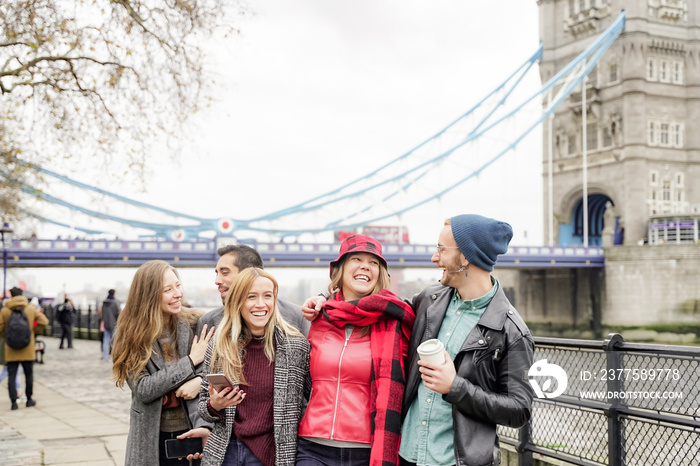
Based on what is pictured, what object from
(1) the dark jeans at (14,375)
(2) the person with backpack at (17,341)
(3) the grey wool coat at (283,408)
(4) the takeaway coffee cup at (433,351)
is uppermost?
(4) the takeaway coffee cup at (433,351)

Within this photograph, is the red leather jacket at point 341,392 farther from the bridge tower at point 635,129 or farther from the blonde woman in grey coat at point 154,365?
the bridge tower at point 635,129

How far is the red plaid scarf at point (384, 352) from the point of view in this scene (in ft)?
8.36

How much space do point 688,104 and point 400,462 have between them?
40.2 metres

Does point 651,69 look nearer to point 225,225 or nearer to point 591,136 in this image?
point 591,136

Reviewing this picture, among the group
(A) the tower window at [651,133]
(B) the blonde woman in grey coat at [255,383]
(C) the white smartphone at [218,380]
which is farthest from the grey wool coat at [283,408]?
(A) the tower window at [651,133]

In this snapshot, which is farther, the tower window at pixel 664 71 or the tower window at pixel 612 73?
the tower window at pixel 612 73

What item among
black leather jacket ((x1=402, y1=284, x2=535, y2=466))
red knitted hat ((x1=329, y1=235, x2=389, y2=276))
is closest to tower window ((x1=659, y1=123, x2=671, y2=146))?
red knitted hat ((x1=329, y1=235, x2=389, y2=276))

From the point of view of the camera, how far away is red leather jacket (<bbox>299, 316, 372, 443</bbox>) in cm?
265

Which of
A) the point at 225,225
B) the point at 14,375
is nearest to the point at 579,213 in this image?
the point at 225,225

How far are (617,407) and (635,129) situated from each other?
3583 cm

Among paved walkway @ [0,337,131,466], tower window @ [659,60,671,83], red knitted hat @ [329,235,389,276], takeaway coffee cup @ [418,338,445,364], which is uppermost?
tower window @ [659,60,671,83]

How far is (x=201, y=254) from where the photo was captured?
1116 inches

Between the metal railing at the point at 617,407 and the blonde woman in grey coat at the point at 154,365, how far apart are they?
212 centimetres

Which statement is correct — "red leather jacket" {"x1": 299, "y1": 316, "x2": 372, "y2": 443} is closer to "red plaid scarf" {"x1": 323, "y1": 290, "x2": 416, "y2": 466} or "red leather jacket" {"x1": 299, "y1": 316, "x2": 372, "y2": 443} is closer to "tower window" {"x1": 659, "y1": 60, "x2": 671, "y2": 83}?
"red plaid scarf" {"x1": 323, "y1": 290, "x2": 416, "y2": 466}
